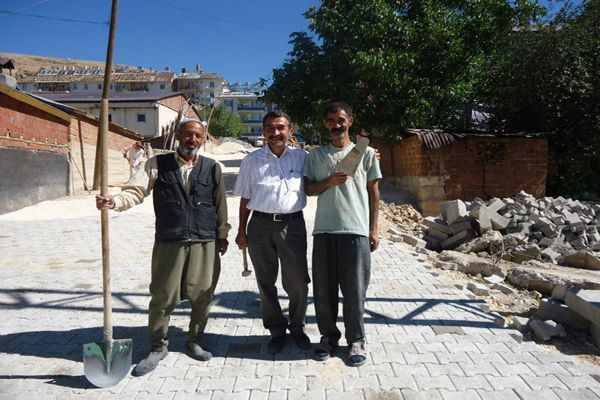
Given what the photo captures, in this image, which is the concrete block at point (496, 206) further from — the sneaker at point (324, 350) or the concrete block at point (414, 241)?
the sneaker at point (324, 350)

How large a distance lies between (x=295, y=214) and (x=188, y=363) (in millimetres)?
1364

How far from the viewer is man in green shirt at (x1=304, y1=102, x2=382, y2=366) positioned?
298cm

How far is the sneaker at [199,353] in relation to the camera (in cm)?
311

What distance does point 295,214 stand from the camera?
3.12 metres

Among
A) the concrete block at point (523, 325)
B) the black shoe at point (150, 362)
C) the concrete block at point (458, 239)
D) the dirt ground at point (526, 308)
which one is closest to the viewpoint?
the black shoe at point (150, 362)

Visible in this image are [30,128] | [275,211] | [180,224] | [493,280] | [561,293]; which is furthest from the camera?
[30,128]

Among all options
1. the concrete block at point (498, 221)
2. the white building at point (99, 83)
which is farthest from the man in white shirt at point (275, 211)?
the white building at point (99, 83)

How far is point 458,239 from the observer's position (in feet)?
24.5

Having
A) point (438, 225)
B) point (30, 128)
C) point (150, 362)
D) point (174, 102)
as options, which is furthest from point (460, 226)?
point (174, 102)

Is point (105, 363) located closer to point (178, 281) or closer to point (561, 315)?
point (178, 281)

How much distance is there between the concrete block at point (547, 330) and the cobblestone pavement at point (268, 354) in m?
0.19

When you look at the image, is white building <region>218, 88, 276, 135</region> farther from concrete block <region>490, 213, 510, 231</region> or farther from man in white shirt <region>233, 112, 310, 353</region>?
man in white shirt <region>233, 112, 310, 353</region>

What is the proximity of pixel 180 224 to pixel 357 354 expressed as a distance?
1.60 meters

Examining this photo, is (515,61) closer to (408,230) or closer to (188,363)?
(408,230)
